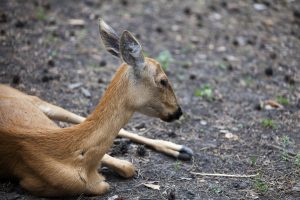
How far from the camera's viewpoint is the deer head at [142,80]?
5086 mm

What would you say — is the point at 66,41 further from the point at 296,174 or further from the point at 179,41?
the point at 296,174

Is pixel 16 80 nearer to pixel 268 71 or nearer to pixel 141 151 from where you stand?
pixel 141 151

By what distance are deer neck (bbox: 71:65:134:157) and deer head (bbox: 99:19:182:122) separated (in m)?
0.08

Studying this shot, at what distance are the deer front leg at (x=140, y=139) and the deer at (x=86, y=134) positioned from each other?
0.74 metres

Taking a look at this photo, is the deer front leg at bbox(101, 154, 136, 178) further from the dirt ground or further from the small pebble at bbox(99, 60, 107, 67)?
the small pebble at bbox(99, 60, 107, 67)

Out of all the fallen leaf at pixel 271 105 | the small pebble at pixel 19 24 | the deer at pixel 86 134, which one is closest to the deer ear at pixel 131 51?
the deer at pixel 86 134

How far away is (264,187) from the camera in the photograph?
17.5 ft

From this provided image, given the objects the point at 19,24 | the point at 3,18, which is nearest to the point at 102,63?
the point at 19,24

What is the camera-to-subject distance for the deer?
15.9 ft

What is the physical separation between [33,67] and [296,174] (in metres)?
4.37

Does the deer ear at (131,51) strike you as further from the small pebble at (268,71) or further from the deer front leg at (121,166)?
the small pebble at (268,71)

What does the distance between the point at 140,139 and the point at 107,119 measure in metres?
1.36

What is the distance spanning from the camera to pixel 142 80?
5.21 metres

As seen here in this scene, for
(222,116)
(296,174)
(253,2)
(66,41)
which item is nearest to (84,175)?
(296,174)
